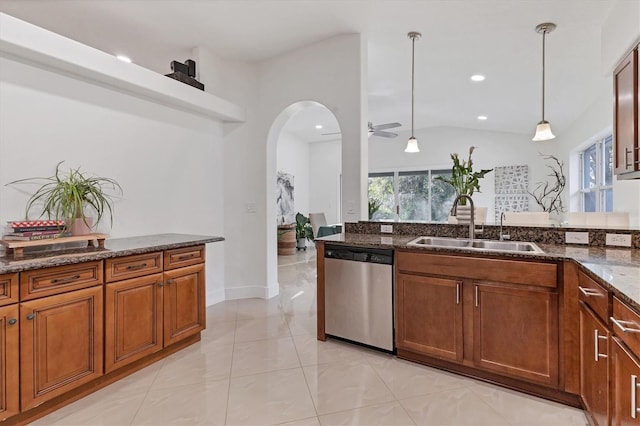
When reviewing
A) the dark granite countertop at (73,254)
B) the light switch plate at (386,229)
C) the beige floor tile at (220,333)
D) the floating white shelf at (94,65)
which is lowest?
the beige floor tile at (220,333)

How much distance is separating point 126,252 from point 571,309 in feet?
8.81

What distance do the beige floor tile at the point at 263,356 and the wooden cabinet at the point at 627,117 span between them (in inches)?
99.7

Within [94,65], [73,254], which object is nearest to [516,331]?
[73,254]

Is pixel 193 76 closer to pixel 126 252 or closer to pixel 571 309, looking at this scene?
pixel 126 252

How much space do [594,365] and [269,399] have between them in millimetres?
1694

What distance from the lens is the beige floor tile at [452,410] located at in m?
1.79

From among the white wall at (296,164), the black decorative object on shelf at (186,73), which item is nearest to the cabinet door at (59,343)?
the black decorative object on shelf at (186,73)

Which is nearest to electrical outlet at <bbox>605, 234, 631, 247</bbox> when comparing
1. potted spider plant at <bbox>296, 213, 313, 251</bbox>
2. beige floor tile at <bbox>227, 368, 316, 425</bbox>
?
beige floor tile at <bbox>227, 368, 316, 425</bbox>

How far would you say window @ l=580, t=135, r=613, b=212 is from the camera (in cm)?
430

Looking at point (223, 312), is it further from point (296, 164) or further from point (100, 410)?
point (296, 164)

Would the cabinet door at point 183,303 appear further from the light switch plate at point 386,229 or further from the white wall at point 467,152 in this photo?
the white wall at point 467,152

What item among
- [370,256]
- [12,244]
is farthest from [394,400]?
[12,244]

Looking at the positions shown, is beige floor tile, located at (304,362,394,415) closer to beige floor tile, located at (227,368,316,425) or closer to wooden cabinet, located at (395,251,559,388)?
beige floor tile, located at (227,368,316,425)

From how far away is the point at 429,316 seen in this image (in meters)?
2.32
